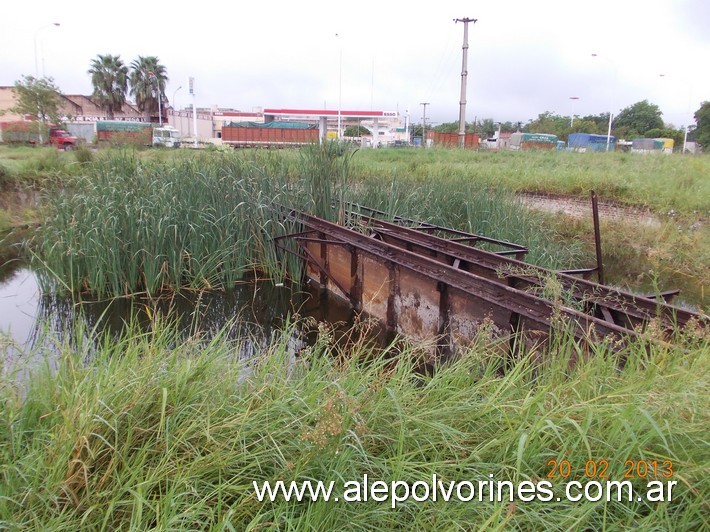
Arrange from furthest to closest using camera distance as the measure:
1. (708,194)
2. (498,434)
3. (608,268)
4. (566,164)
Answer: (566,164)
(708,194)
(608,268)
(498,434)

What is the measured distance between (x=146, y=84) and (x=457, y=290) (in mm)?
52381

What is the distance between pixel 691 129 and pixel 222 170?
61.5 m

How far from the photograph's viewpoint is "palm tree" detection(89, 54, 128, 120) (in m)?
47.2

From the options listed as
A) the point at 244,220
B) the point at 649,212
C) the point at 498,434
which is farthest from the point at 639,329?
the point at 649,212

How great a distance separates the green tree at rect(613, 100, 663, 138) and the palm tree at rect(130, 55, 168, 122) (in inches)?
2078

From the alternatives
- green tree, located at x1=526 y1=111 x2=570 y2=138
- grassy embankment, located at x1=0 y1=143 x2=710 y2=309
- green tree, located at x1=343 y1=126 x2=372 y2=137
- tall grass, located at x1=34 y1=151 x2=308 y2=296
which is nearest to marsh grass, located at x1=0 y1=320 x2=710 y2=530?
tall grass, located at x1=34 y1=151 x2=308 y2=296

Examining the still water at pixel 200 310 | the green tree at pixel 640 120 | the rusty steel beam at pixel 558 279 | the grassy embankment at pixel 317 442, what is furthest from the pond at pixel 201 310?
the green tree at pixel 640 120

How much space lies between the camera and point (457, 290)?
4859 mm

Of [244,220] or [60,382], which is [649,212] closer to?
[244,220]

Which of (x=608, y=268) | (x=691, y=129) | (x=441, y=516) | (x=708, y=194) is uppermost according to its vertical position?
(x=691, y=129)

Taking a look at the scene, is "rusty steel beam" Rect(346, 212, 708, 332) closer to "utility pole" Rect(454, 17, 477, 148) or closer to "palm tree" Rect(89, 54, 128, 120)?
"utility pole" Rect(454, 17, 477, 148)

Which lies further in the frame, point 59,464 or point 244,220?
point 244,220

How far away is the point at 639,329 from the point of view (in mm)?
2943

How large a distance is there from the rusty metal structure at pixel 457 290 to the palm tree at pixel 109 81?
4843 cm
